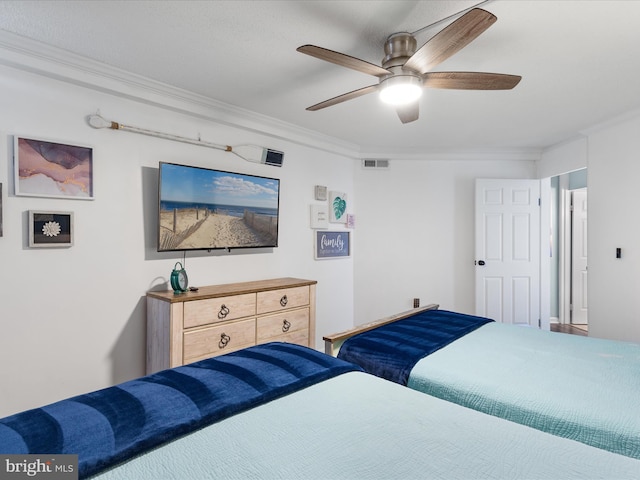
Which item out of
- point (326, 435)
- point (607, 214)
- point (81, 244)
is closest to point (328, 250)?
point (81, 244)

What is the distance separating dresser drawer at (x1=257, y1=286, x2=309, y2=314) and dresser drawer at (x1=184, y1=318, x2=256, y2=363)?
0.16 m

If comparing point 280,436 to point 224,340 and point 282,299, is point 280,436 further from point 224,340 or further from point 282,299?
point 282,299

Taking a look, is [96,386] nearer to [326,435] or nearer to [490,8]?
[326,435]

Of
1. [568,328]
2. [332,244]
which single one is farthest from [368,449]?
[568,328]

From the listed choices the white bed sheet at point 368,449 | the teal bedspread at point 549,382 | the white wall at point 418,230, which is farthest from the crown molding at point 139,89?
the teal bedspread at point 549,382

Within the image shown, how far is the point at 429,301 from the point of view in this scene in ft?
15.6

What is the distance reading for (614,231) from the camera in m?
3.49

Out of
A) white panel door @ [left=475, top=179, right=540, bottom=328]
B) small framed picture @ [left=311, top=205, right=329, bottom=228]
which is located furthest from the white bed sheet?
white panel door @ [left=475, top=179, right=540, bottom=328]

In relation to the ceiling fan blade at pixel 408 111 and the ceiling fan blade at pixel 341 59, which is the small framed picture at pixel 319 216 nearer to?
the ceiling fan blade at pixel 408 111

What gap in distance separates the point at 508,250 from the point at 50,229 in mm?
4639

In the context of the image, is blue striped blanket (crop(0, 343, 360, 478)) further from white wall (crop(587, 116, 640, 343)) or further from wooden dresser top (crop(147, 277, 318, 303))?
white wall (crop(587, 116, 640, 343))

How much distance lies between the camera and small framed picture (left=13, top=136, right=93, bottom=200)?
220cm

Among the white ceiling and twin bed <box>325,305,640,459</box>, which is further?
the white ceiling

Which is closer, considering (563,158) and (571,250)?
(563,158)
